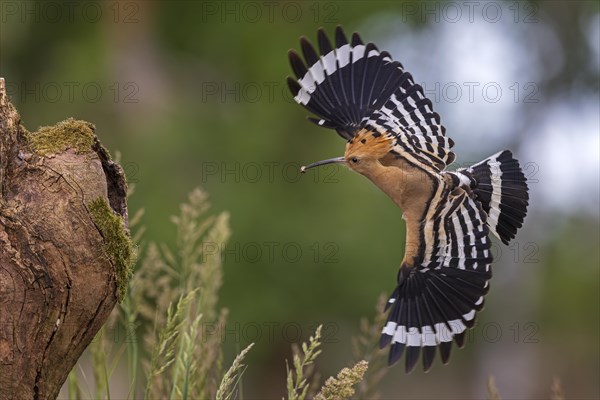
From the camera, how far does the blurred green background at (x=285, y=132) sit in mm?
8289

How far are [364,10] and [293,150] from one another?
1894 millimetres

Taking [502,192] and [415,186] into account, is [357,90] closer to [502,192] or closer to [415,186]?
[415,186]

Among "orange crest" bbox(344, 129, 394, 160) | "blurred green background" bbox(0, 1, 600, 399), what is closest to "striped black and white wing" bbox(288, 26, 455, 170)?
"orange crest" bbox(344, 129, 394, 160)

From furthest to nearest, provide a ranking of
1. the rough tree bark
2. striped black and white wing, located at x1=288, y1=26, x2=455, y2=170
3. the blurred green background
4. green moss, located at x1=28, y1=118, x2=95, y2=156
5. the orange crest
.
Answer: the blurred green background < striped black and white wing, located at x1=288, y1=26, x2=455, y2=170 < the orange crest < green moss, located at x1=28, y1=118, x2=95, y2=156 < the rough tree bark

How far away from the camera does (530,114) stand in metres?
8.57

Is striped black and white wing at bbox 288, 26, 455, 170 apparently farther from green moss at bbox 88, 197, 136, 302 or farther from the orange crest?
green moss at bbox 88, 197, 136, 302

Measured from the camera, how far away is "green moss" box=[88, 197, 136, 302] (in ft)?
6.23

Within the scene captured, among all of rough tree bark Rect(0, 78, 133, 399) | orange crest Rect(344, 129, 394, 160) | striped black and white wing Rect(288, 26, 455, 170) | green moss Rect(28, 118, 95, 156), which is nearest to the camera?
rough tree bark Rect(0, 78, 133, 399)

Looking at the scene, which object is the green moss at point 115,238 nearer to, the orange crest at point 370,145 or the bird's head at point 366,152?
the bird's head at point 366,152

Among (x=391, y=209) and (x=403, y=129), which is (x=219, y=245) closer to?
(x=403, y=129)

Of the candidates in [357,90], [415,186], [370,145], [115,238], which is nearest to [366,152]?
[370,145]

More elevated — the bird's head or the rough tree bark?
the bird's head

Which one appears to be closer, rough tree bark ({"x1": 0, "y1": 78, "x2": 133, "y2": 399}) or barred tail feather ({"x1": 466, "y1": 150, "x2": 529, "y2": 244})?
rough tree bark ({"x1": 0, "y1": 78, "x2": 133, "y2": 399})

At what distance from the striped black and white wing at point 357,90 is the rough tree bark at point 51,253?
0.76 metres
